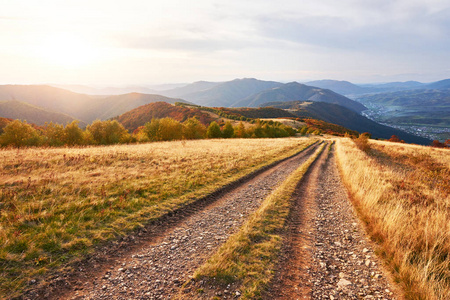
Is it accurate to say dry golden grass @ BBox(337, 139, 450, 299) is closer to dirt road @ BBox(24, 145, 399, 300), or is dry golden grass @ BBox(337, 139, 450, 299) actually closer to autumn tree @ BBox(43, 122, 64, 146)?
dirt road @ BBox(24, 145, 399, 300)

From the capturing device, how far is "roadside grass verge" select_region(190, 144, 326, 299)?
215 inches

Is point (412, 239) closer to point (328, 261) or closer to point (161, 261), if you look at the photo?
point (328, 261)

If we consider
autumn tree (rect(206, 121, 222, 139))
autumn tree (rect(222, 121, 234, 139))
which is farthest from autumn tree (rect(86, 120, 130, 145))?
autumn tree (rect(222, 121, 234, 139))

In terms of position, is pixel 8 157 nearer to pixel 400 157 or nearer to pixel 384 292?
pixel 384 292

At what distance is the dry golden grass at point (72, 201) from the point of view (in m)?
5.95

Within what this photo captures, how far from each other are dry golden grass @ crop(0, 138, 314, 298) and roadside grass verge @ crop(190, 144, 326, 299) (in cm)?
393

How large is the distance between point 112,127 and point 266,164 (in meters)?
42.8

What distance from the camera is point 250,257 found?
21.1 ft

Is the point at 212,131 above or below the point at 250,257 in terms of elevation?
above

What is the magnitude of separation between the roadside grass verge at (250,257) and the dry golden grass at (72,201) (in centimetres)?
393

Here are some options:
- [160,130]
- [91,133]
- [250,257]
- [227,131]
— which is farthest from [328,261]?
[227,131]

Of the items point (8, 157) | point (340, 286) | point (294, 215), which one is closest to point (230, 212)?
point (294, 215)

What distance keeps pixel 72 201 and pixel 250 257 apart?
896 cm

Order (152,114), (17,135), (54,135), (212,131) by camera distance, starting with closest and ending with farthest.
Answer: (17,135) → (54,135) → (212,131) → (152,114)
